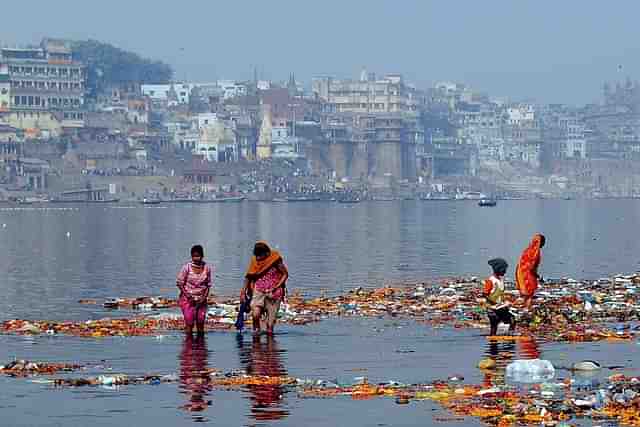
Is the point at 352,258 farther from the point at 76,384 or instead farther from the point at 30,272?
the point at 76,384

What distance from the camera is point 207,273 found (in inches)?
829

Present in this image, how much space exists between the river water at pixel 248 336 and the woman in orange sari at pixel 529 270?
1.85 m

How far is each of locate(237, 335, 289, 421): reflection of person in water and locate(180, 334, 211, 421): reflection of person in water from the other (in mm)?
412

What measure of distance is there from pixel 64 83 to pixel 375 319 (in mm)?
162175

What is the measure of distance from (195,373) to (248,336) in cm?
365

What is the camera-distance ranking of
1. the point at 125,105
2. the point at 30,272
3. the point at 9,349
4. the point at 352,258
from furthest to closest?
the point at 125,105
the point at 352,258
the point at 30,272
the point at 9,349

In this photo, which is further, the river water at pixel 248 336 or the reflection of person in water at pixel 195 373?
the reflection of person in water at pixel 195 373

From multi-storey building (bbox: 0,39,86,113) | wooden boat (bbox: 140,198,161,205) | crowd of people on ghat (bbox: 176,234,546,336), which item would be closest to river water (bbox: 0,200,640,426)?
crowd of people on ghat (bbox: 176,234,546,336)

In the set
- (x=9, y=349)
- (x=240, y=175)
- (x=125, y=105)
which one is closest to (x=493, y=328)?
(x=9, y=349)

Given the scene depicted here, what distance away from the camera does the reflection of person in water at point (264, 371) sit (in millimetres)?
15398

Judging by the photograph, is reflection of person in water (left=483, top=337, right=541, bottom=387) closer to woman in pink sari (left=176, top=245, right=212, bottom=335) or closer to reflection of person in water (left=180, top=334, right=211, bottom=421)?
reflection of person in water (left=180, top=334, right=211, bottom=421)

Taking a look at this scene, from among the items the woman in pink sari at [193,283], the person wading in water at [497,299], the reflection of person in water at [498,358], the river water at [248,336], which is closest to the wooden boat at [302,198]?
the river water at [248,336]

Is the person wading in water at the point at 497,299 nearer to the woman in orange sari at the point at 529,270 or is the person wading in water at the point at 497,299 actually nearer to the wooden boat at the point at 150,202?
the woman in orange sari at the point at 529,270

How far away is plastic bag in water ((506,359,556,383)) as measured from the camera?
16.9 meters
